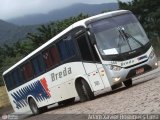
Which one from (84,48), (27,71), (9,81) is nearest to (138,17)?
(9,81)

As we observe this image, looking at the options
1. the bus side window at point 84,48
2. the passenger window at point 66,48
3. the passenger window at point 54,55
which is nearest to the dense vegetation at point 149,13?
the passenger window at point 54,55

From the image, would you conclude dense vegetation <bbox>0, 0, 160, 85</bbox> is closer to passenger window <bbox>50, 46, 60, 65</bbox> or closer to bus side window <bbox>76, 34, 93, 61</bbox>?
passenger window <bbox>50, 46, 60, 65</bbox>

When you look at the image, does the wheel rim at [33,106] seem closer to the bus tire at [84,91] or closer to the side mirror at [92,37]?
the bus tire at [84,91]

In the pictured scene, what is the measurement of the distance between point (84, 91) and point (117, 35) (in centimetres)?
263

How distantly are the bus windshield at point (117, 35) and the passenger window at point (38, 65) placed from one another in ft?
17.0

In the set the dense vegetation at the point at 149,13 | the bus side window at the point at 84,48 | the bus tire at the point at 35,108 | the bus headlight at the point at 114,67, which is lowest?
the bus tire at the point at 35,108

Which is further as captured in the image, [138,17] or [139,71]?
[138,17]

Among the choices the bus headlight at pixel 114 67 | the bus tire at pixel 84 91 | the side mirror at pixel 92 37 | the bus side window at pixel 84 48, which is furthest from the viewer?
the bus tire at pixel 84 91

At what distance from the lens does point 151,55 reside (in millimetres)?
18969

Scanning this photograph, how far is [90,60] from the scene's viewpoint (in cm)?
1870

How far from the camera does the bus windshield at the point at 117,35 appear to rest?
59.7ft

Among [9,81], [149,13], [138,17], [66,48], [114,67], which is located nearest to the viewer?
[114,67]

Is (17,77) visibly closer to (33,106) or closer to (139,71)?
(33,106)

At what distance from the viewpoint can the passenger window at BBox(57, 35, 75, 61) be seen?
64.8 ft
